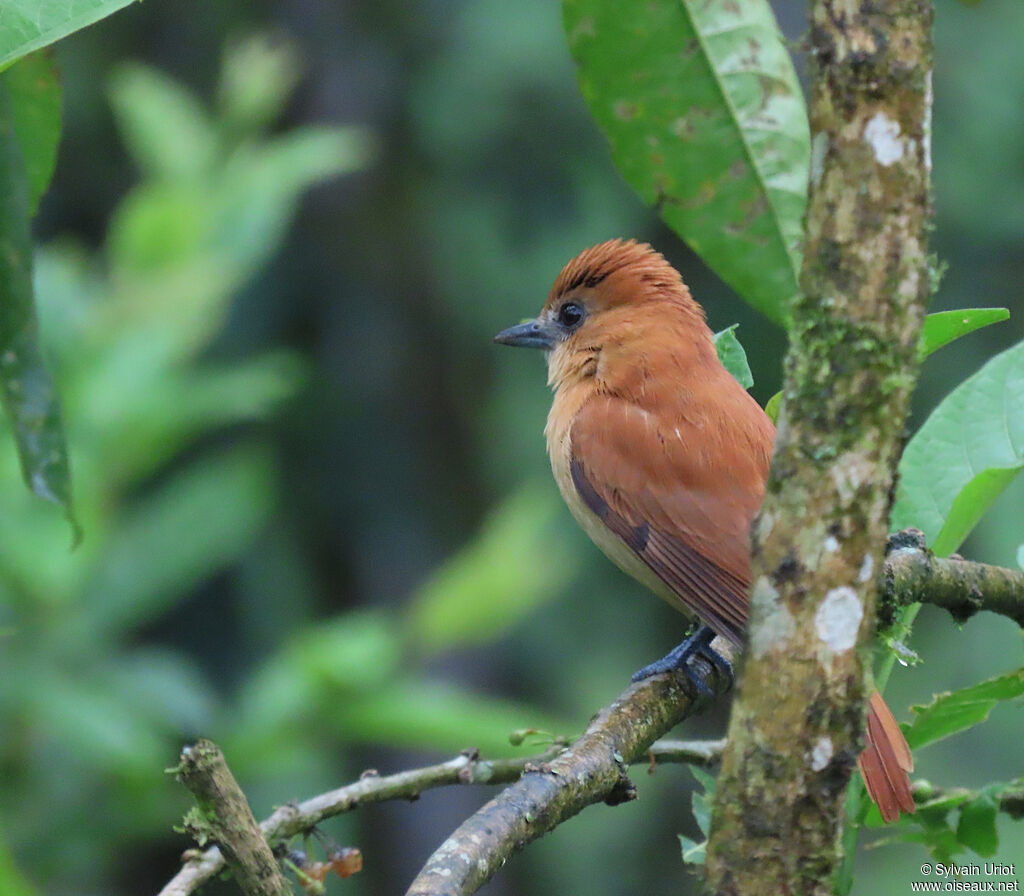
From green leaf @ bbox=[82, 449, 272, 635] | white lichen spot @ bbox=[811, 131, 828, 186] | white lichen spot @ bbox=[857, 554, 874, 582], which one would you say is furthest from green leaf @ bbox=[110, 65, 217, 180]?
white lichen spot @ bbox=[857, 554, 874, 582]

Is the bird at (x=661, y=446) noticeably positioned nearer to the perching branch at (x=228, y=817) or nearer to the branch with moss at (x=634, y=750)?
the branch with moss at (x=634, y=750)

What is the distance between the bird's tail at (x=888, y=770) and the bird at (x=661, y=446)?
1.56 feet

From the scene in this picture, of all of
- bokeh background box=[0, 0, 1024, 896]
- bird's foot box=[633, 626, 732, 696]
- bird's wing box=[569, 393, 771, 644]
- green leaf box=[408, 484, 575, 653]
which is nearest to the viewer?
bird's foot box=[633, 626, 732, 696]

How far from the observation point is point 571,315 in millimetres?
3969

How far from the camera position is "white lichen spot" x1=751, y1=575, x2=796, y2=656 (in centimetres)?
116

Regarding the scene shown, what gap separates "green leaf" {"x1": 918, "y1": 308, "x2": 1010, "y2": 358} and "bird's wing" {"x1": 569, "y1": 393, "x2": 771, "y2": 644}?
103 cm

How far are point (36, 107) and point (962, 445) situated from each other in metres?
1.57

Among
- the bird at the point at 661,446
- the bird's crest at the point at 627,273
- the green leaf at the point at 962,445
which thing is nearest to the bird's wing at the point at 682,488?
the bird at the point at 661,446

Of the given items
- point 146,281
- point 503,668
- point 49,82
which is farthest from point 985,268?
point 49,82

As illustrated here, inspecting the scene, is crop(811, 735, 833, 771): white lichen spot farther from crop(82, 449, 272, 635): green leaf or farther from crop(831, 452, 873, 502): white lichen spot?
crop(82, 449, 272, 635): green leaf

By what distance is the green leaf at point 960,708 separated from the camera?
1.89 m

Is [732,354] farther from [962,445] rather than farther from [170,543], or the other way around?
[170,543]

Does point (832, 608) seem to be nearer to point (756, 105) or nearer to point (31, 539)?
point (756, 105)

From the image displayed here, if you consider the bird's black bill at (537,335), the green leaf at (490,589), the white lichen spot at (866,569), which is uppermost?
the white lichen spot at (866,569)
